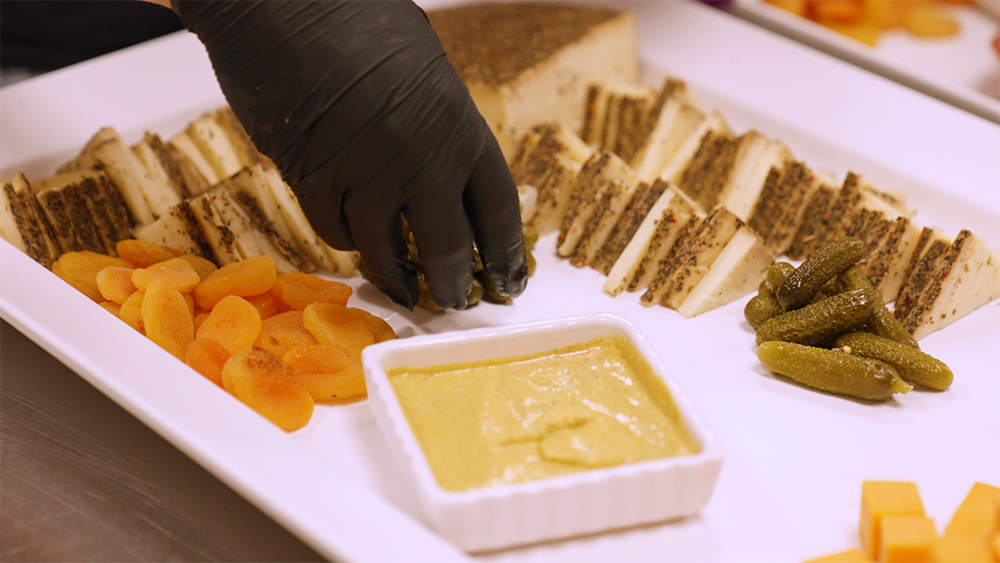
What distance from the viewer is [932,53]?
6.38 m

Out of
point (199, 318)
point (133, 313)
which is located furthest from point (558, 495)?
point (133, 313)

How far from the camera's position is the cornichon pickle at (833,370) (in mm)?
2807

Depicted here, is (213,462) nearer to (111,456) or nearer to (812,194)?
(111,456)

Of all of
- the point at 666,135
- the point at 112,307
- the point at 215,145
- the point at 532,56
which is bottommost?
the point at 112,307

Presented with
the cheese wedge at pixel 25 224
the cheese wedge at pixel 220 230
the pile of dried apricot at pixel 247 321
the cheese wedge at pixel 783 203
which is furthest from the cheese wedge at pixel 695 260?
the cheese wedge at pixel 25 224

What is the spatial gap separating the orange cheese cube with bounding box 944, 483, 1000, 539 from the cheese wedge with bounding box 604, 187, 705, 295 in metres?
1.58

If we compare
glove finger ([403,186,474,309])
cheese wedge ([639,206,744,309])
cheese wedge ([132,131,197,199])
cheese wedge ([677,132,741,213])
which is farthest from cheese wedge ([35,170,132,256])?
cheese wedge ([677,132,741,213])

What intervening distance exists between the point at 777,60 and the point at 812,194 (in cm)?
156

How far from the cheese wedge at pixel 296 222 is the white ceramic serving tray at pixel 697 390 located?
235mm

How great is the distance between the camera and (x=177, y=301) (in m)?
3.05

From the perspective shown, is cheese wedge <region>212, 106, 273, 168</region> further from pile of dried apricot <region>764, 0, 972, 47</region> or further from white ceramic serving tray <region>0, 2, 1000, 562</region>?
pile of dried apricot <region>764, 0, 972, 47</region>

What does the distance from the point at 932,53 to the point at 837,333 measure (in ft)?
14.4

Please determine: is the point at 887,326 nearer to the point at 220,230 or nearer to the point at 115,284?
the point at 220,230

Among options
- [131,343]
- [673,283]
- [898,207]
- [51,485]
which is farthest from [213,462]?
[898,207]
